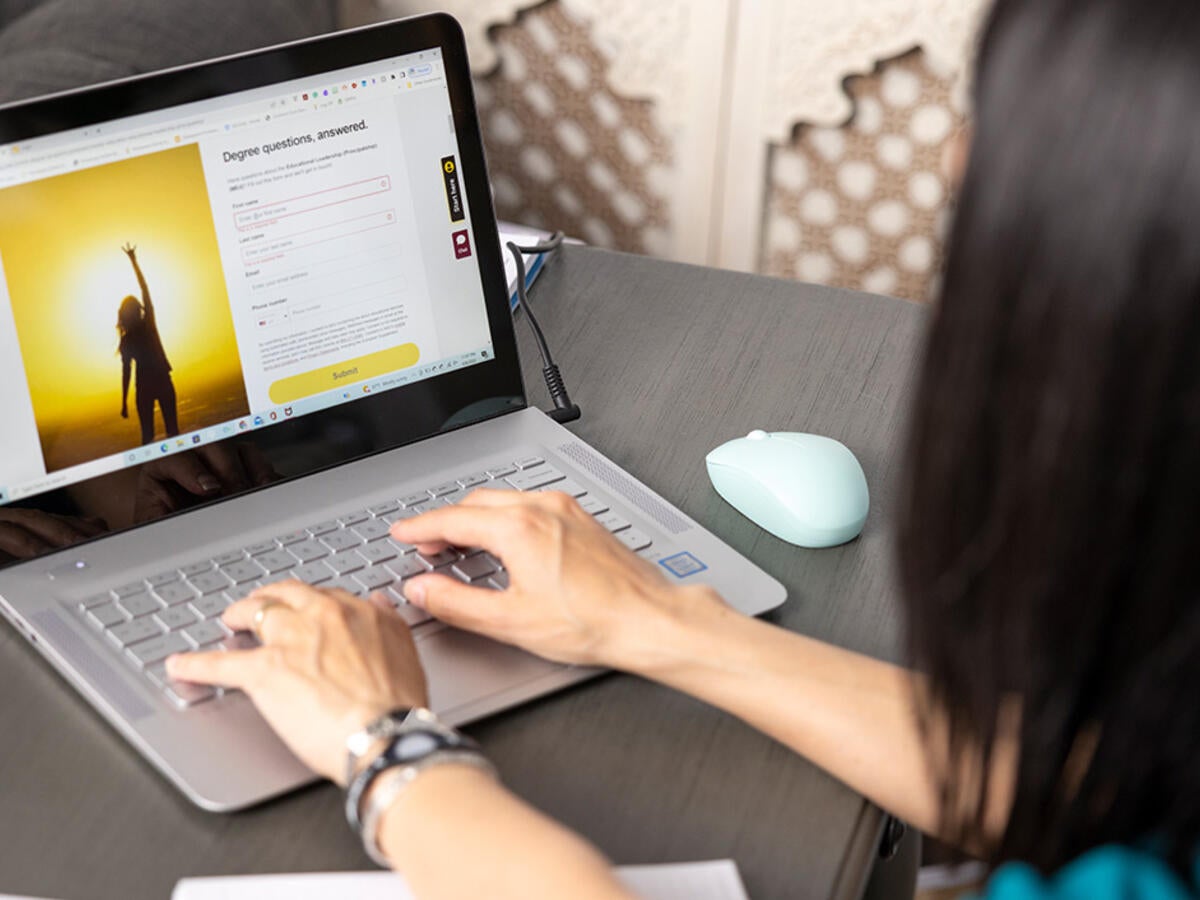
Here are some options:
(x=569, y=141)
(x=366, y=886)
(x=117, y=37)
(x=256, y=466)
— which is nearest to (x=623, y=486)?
(x=256, y=466)

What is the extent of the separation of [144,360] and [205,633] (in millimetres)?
188

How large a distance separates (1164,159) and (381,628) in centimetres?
44

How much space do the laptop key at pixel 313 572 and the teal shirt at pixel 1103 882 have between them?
1.40 ft

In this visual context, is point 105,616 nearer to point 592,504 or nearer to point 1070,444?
point 592,504

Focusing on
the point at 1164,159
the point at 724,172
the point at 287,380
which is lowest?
the point at 724,172

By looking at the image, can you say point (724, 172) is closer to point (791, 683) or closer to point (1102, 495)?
point (791, 683)

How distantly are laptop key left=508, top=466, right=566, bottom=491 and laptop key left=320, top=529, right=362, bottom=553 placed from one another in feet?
0.40

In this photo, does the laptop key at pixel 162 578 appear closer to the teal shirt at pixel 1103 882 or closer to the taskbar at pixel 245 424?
the taskbar at pixel 245 424

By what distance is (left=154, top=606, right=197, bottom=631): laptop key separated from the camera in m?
0.71

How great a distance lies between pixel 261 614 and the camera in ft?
2.21

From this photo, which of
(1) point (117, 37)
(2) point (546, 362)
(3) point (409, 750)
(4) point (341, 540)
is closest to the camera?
(3) point (409, 750)

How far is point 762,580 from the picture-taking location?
0.78 m

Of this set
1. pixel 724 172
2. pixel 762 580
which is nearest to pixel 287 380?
pixel 762 580

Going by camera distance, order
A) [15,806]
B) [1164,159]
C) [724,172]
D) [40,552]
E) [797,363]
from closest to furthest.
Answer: [1164,159] → [15,806] → [40,552] → [797,363] → [724,172]
